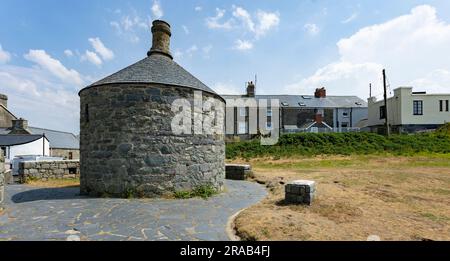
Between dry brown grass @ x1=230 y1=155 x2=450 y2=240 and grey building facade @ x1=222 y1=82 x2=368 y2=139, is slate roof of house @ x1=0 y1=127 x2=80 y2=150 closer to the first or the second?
grey building facade @ x1=222 y1=82 x2=368 y2=139

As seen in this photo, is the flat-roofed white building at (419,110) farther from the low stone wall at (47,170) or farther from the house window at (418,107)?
the low stone wall at (47,170)

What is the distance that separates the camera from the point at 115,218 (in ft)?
17.8

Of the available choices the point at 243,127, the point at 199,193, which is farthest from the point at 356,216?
the point at 243,127

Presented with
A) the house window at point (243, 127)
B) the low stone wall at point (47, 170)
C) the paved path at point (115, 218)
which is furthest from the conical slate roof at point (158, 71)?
the house window at point (243, 127)

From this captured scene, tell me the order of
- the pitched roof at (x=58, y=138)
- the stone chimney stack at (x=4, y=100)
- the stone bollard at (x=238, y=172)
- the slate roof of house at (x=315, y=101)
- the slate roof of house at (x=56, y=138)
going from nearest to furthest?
the stone bollard at (x=238, y=172) → the slate roof of house at (x=56, y=138) → the pitched roof at (x=58, y=138) → the stone chimney stack at (x=4, y=100) → the slate roof of house at (x=315, y=101)

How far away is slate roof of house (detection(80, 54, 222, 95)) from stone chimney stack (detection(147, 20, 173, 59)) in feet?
1.45

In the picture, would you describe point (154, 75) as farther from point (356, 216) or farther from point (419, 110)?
point (419, 110)

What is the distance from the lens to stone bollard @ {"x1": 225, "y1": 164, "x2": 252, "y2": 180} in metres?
12.7

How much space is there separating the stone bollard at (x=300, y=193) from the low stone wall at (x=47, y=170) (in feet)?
37.1

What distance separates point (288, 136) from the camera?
92.2 ft

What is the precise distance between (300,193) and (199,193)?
3263mm

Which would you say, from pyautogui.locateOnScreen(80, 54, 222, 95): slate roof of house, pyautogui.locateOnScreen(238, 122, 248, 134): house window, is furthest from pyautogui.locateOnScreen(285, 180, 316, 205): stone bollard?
pyautogui.locateOnScreen(238, 122, 248, 134): house window

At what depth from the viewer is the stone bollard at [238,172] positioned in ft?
41.8
